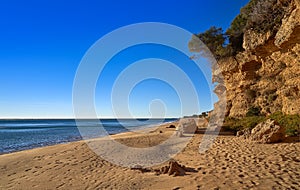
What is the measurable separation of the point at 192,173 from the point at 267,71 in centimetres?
1429

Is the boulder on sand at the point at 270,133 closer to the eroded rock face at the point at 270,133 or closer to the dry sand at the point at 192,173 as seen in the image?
the eroded rock face at the point at 270,133

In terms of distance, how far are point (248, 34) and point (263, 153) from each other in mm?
11995

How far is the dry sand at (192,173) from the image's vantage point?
568cm

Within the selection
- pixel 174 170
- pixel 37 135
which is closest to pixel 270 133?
pixel 174 170

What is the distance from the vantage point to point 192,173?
661cm

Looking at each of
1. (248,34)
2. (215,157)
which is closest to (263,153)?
(215,157)

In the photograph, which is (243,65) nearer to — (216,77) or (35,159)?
(216,77)

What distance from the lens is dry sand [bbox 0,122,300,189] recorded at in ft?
18.6

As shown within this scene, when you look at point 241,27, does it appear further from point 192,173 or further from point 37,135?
point 37,135

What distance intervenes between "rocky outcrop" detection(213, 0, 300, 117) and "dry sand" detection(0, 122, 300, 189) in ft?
20.3

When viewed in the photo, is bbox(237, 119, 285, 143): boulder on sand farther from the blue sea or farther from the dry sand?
the blue sea

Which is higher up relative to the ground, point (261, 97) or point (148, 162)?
point (261, 97)

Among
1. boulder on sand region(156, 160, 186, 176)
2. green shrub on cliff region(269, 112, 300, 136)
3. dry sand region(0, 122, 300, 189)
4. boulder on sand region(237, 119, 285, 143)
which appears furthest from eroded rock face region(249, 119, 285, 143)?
boulder on sand region(156, 160, 186, 176)

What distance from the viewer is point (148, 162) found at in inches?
351
